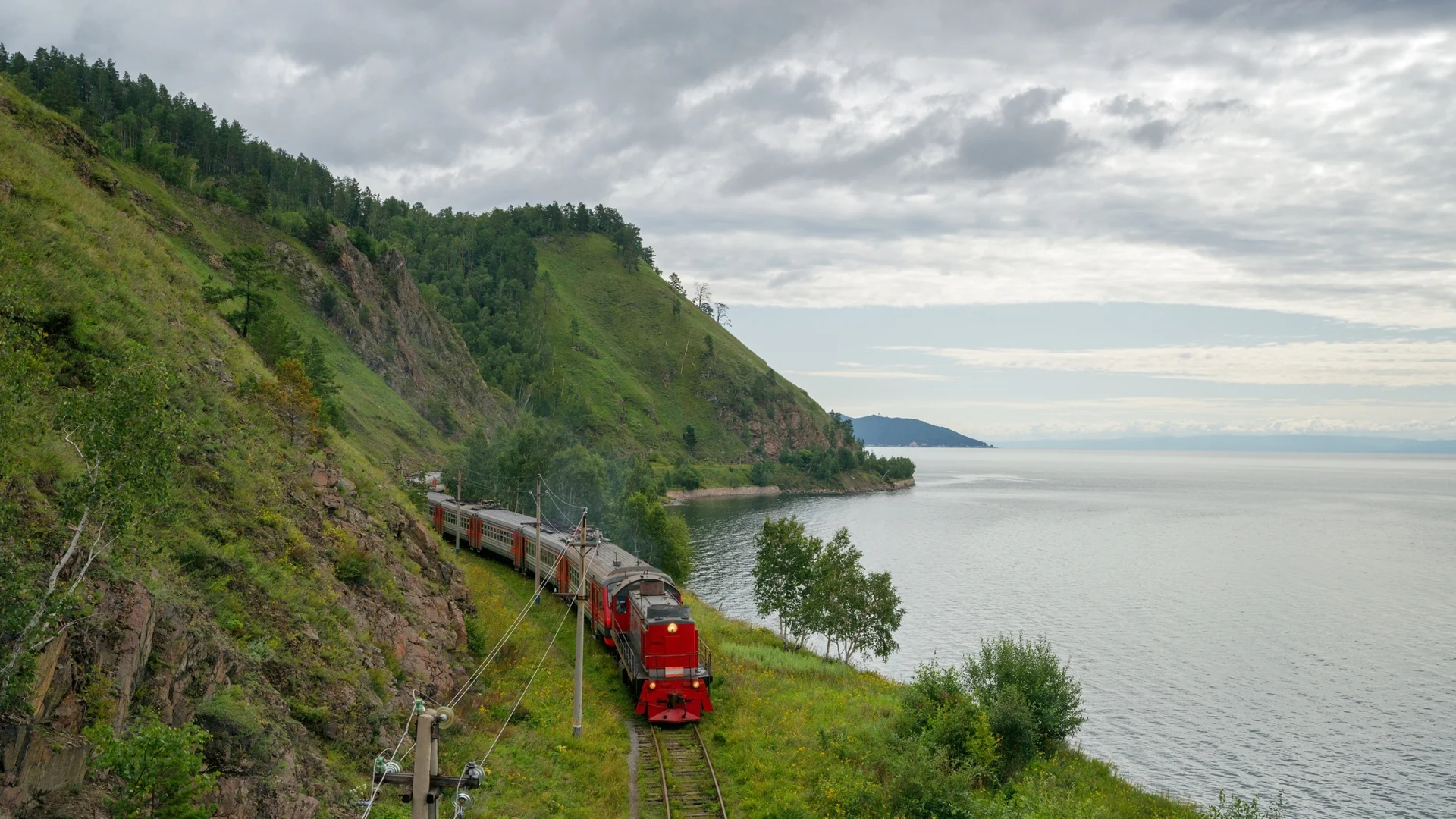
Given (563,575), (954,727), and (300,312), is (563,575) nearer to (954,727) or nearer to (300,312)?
(954,727)

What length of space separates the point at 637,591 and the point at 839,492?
530 feet

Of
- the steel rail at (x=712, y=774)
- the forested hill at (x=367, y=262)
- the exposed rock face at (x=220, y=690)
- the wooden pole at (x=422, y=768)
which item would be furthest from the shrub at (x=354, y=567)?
the forested hill at (x=367, y=262)

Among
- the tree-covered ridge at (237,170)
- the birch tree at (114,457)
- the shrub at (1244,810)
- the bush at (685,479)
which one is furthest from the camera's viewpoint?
the bush at (685,479)

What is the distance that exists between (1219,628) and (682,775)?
5887cm

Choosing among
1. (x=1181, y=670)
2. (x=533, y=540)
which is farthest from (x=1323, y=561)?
(x=533, y=540)

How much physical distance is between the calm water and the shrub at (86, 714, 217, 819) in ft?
129

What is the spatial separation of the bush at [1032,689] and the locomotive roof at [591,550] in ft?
46.3

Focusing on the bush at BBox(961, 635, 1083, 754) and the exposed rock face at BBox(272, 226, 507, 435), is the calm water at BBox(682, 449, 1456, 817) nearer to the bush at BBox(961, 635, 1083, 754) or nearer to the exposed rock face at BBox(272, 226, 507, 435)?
the bush at BBox(961, 635, 1083, 754)

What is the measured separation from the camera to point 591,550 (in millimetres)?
39938

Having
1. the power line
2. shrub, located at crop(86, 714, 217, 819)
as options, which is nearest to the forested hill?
the power line

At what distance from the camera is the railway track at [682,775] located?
22.3 meters

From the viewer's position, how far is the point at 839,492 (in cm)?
19062

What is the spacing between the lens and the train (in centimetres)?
2820

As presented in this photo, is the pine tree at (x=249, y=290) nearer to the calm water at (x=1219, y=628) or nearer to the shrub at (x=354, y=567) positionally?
the shrub at (x=354, y=567)
